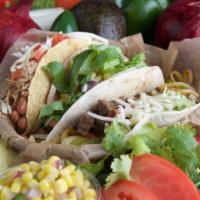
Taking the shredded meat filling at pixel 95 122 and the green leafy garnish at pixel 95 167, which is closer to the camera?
the green leafy garnish at pixel 95 167

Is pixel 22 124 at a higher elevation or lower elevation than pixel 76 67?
lower

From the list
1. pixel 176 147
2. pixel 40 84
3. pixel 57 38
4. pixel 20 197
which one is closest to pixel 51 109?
pixel 40 84

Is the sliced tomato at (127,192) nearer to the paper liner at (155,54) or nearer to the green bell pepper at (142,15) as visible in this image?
the paper liner at (155,54)

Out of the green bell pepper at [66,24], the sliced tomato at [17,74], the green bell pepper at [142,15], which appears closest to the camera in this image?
the sliced tomato at [17,74]

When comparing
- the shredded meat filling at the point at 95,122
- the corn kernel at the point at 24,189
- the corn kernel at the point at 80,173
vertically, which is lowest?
the shredded meat filling at the point at 95,122

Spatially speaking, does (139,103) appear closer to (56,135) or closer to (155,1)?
(56,135)

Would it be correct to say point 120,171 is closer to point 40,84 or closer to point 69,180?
point 69,180

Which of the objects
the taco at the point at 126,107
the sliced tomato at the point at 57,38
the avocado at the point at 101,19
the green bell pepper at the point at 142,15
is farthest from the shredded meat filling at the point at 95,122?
the green bell pepper at the point at 142,15
